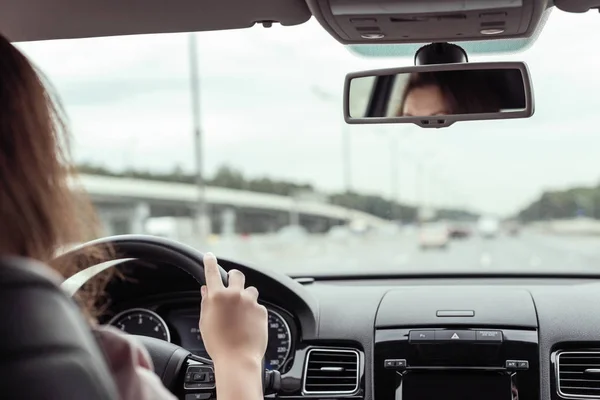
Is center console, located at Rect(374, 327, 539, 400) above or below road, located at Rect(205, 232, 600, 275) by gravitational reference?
above

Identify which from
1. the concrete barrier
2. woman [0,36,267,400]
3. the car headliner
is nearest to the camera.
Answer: woman [0,36,267,400]

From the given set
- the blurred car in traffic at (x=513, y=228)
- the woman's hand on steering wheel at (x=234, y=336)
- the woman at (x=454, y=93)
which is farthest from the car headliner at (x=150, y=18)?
the blurred car in traffic at (x=513, y=228)

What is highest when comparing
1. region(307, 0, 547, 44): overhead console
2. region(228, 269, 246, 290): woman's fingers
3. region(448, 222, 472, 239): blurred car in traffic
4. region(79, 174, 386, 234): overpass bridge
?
region(307, 0, 547, 44): overhead console

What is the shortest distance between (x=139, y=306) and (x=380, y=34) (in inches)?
72.8

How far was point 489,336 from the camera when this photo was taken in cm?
403

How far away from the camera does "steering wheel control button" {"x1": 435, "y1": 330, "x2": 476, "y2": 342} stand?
405 centimetres

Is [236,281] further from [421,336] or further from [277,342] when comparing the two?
[421,336]

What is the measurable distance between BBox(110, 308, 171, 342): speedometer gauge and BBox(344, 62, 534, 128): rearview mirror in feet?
4.75

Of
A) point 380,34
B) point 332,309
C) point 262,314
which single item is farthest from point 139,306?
point 262,314

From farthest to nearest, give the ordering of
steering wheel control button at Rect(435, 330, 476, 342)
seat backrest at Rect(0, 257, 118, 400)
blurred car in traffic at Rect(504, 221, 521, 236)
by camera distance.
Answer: blurred car in traffic at Rect(504, 221, 521, 236) → steering wheel control button at Rect(435, 330, 476, 342) → seat backrest at Rect(0, 257, 118, 400)

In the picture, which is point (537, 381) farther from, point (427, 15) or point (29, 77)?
point (29, 77)

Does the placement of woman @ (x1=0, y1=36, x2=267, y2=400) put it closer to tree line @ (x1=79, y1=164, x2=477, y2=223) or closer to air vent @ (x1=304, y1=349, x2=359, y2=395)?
air vent @ (x1=304, y1=349, x2=359, y2=395)

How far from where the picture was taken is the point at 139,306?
424 cm

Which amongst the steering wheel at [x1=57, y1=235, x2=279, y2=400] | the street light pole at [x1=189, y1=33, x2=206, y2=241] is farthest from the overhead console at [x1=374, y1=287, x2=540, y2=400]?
the street light pole at [x1=189, y1=33, x2=206, y2=241]
